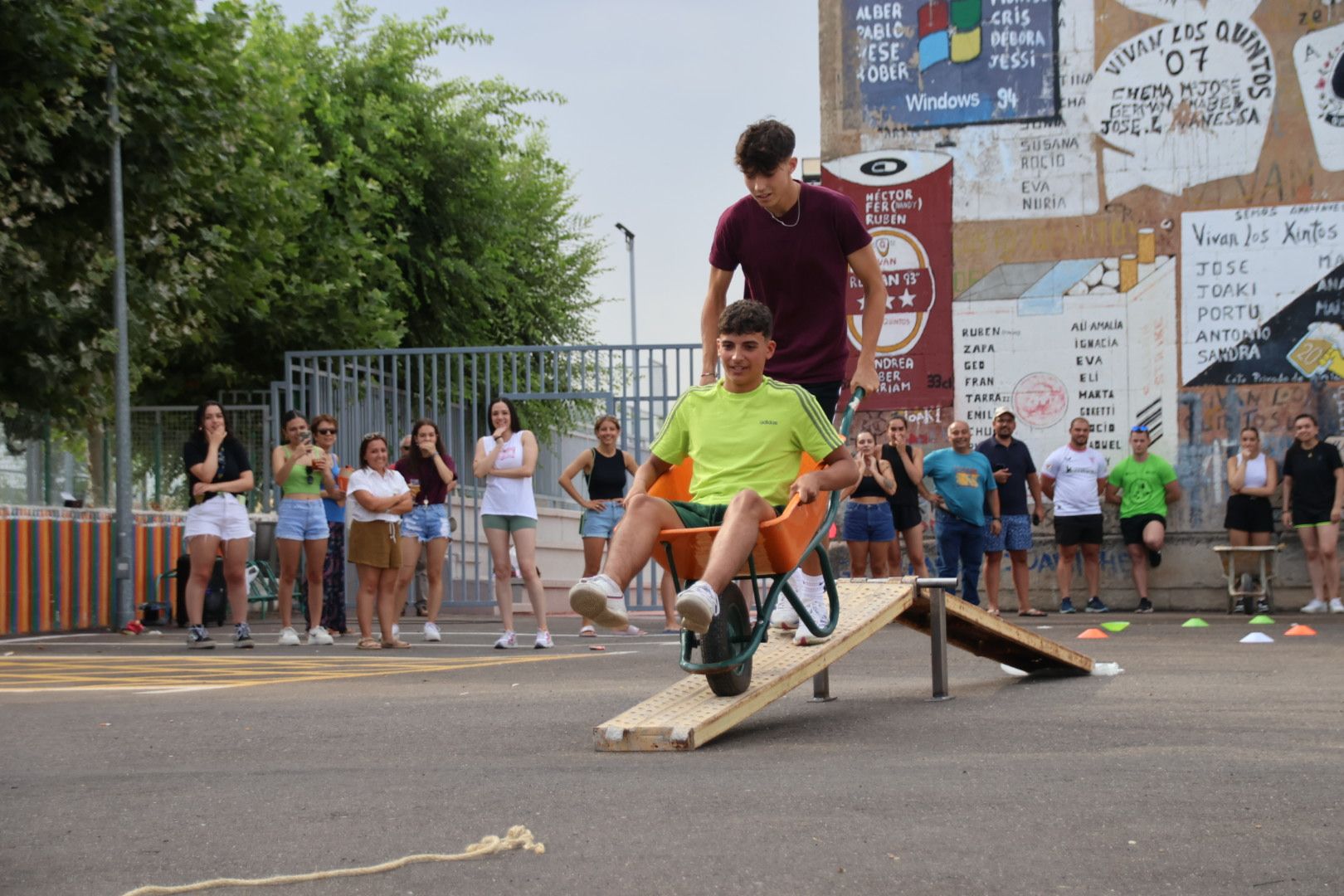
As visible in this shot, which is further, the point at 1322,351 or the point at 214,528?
the point at 1322,351

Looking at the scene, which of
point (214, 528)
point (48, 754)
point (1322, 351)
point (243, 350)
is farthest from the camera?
point (243, 350)

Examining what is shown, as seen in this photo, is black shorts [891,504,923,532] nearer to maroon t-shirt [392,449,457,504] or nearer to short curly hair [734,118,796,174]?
maroon t-shirt [392,449,457,504]

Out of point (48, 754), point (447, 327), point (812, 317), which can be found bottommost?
point (48, 754)

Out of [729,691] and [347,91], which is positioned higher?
[347,91]

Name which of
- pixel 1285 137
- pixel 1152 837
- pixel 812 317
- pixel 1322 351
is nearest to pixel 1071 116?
pixel 1285 137

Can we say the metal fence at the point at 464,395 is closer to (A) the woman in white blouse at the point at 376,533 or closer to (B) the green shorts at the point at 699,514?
(A) the woman in white blouse at the point at 376,533

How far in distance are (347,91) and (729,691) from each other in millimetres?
26342

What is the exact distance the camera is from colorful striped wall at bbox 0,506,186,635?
1800cm

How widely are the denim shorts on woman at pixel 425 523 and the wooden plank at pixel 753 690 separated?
6.48 m

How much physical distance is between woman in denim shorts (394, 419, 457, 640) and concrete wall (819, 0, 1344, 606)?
653 cm

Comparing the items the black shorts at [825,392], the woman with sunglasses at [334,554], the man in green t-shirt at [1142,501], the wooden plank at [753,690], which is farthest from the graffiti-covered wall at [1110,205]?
the black shorts at [825,392]

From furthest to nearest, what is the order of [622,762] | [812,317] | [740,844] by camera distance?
[812,317] → [622,762] → [740,844]

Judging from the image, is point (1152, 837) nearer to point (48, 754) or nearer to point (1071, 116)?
point (48, 754)

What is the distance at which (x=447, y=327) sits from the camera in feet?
105
